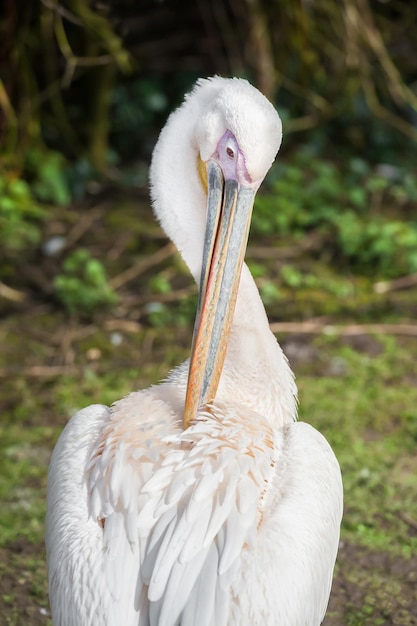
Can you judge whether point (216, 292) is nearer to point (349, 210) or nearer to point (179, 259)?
point (179, 259)

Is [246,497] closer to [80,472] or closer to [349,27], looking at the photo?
[80,472]

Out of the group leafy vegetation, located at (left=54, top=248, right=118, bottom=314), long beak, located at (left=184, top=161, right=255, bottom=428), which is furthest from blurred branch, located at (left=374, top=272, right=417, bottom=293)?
long beak, located at (left=184, top=161, right=255, bottom=428)

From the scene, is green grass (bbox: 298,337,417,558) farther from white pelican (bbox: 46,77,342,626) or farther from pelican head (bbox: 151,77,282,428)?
pelican head (bbox: 151,77,282,428)

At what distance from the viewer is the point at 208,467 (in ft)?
8.26

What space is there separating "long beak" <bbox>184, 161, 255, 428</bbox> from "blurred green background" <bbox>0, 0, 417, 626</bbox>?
39.1 inches

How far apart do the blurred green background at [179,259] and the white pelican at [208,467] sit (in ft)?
2.68

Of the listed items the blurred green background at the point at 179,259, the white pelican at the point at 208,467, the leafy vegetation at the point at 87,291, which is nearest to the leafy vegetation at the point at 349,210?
the blurred green background at the point at 179,259

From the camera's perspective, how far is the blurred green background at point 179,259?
155 inches

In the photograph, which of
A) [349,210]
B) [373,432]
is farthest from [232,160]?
[349,210]

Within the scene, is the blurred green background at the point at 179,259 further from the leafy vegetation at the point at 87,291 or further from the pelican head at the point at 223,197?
the pelican head at the point at 223,197

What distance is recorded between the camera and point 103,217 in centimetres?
617

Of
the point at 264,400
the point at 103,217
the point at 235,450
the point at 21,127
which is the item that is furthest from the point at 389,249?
the point at 235,450

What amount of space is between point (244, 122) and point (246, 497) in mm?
976

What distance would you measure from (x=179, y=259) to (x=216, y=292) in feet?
9.38
